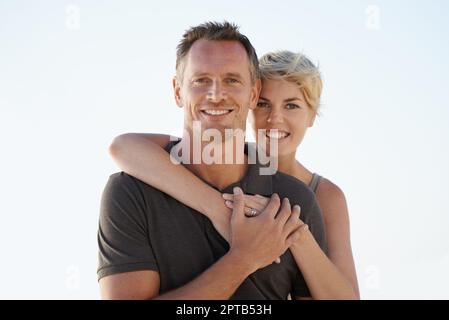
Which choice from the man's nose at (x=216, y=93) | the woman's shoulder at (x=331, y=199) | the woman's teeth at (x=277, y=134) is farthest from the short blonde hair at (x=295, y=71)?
the man's nose at (x=216, y=93)

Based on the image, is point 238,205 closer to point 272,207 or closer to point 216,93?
point 272,207

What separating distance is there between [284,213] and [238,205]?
0.69 feet

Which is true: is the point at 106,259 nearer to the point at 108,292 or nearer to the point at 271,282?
the point at 108,292

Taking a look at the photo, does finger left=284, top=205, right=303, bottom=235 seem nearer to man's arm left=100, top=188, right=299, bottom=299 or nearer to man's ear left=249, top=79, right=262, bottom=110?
man's arm left=100, top=188, right=299, bottom=299

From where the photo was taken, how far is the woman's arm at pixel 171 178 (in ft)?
8.29

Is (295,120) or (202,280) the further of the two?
(295,120)

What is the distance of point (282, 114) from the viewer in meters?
3.46

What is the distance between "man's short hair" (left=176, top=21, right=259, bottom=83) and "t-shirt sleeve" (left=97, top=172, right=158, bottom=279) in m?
0.69

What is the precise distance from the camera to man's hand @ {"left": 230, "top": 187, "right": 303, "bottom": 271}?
94.9 inches

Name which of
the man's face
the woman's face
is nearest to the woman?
the woman's face

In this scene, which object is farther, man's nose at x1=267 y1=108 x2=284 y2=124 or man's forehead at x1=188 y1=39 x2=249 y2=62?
man's nose at x1=267 y1=108 x2=284 y2=124
